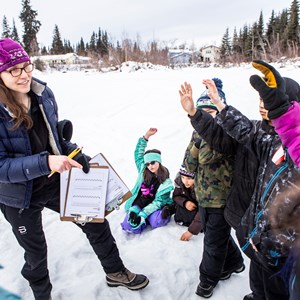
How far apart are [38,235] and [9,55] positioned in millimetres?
1153

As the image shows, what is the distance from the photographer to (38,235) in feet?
6.28

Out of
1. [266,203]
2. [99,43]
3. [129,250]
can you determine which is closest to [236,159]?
[266,203]

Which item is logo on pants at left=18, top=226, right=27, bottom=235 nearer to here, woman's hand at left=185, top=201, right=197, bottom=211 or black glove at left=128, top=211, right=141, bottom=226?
black glove at left=128, top=211, right=141, bottom=226

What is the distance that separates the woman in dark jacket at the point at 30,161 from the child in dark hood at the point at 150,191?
35.7 inches

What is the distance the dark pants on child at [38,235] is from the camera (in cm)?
184

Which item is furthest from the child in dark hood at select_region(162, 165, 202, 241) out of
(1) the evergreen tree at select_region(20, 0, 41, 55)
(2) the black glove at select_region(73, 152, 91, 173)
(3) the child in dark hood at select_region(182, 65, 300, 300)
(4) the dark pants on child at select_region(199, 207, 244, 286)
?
(1) the evergreen tree at select_region(20, 0, 41, 55)

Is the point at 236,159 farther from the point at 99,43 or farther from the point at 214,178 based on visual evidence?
the point at 99,43

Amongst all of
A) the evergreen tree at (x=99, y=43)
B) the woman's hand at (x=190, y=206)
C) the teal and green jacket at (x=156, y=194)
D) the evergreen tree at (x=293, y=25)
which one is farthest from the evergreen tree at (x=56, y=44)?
the woman's hand at (x=190, y=206)

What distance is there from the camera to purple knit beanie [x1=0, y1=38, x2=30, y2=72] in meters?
1.60

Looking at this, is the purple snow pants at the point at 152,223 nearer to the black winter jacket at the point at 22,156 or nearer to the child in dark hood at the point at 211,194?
the child in dark hood at the point at 211,194

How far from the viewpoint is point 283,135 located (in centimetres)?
112

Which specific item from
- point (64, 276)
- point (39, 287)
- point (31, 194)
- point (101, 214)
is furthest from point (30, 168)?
point (64, 276)

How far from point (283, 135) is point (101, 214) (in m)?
1.27

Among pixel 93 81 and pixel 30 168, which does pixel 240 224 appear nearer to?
pixel 30 168
